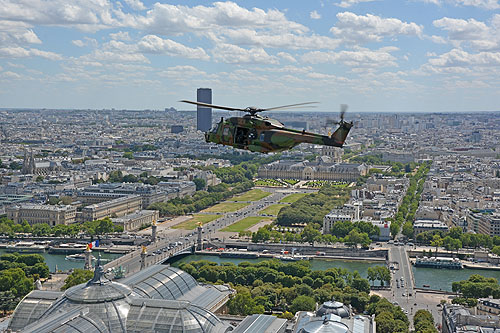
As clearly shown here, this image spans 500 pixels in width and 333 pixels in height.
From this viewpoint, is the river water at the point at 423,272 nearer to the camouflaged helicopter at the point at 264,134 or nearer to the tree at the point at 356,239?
the tree at the point at 356,239

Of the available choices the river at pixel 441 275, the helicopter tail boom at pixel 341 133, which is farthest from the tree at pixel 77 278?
the helicopter tail boom at pixel 341 133

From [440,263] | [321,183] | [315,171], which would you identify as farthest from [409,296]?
[315,171]

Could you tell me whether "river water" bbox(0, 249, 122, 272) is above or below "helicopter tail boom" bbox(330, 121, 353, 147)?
below

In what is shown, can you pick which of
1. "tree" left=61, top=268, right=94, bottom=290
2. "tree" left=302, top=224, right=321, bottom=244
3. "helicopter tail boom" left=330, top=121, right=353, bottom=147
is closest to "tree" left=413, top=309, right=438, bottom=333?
"helicopter tail boom" left=330, top=121, right=353, bottom=147

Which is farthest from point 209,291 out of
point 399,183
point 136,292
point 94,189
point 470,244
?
point 399,183

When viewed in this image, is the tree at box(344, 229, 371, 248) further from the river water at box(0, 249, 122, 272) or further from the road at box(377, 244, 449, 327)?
the river water at box(0, 249, 122, 272)

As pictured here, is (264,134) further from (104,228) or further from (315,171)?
(315,171)

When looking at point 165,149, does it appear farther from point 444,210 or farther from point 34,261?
point 34,261
